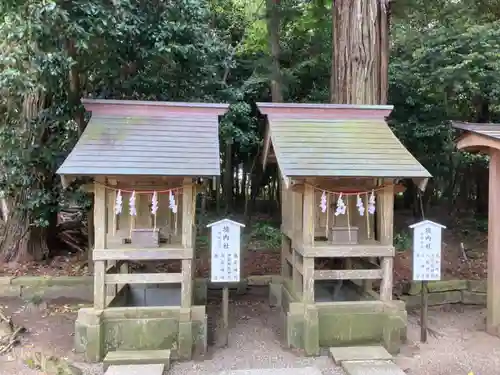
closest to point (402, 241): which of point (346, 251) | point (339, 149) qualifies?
point (346, 251)

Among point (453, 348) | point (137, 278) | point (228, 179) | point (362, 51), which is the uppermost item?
point (362, 51)

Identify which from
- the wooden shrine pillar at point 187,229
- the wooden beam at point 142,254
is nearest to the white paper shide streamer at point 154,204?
the wooden shrine pillar at point 187,229

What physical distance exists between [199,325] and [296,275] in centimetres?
147

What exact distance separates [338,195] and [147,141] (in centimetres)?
239

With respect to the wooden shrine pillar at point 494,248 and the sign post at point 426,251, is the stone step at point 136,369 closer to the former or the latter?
the sign post at point 426,251

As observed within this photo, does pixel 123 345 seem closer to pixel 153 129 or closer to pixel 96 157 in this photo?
pixel 96 157

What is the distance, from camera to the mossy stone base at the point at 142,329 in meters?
4.89

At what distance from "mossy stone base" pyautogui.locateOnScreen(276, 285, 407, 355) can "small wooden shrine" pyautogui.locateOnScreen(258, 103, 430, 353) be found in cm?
1

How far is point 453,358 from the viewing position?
16.7 feet

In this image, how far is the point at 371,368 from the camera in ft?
14.9

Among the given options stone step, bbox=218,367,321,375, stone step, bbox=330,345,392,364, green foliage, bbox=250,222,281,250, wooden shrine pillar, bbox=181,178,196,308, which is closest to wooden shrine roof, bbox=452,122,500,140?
stone step, bbox=330,345,392,364

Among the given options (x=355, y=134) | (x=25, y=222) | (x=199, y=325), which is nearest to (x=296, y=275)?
(x=199, y=325)

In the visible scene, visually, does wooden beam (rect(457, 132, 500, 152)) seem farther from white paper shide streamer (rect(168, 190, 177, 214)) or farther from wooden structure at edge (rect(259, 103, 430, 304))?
white paper shide streamer (rect(168, 190, 177, 214))

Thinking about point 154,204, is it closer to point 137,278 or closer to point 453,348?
point 137,278
